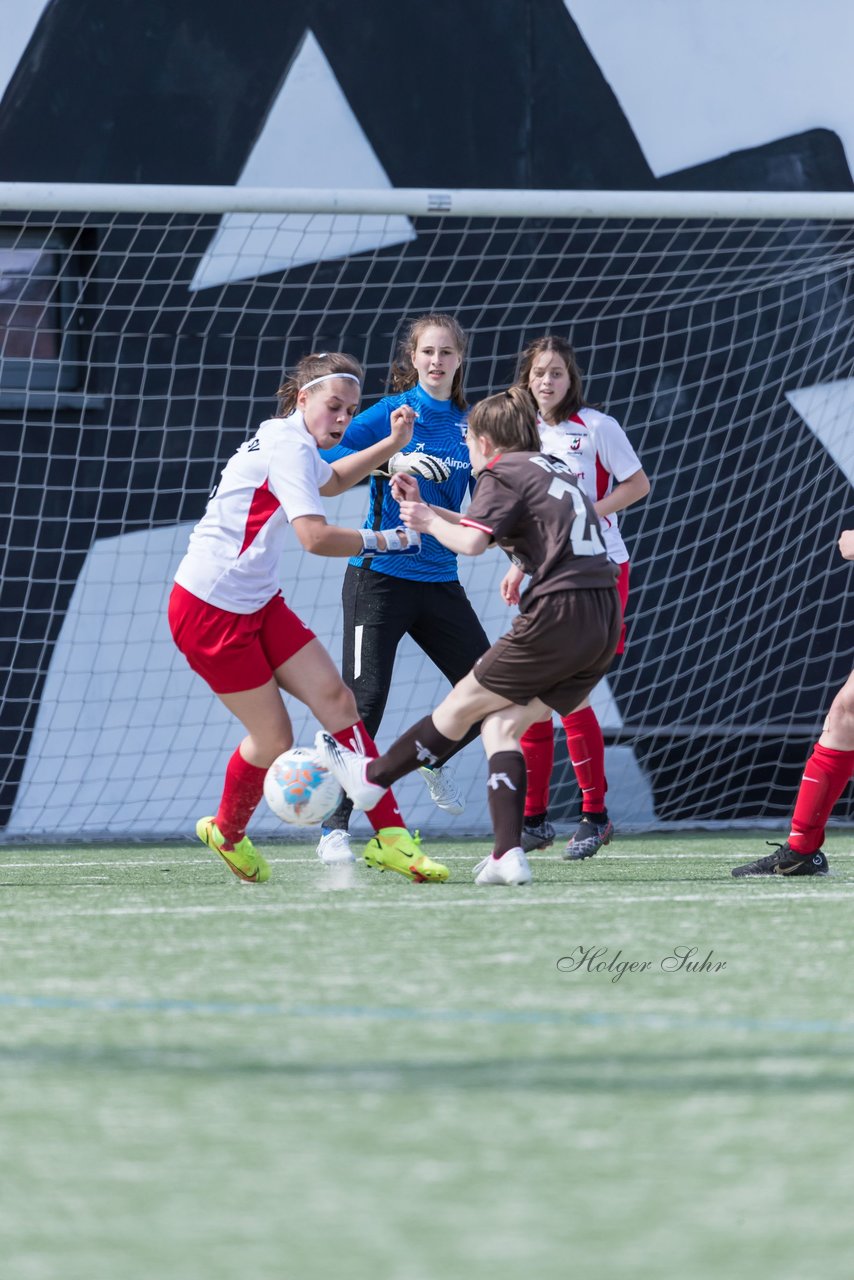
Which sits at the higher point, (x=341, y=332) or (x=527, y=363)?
(x=341, y=332)

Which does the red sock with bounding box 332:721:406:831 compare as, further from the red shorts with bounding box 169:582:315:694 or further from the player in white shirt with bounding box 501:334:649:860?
the player in white shirt with bounding box 501:334:649:860

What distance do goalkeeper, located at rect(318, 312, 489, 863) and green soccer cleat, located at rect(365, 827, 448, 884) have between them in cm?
68

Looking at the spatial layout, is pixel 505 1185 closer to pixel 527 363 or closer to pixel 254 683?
pixel 254 683

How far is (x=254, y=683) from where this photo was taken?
5.08 m

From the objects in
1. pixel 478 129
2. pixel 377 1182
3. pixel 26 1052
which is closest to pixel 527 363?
pixel 478 129

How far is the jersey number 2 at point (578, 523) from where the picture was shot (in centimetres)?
487

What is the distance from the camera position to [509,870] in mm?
4852

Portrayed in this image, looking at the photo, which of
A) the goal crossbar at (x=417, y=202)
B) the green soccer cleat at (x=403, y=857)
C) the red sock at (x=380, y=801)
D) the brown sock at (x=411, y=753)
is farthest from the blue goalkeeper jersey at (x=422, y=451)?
the goal crossbar at (x=417, y=202)

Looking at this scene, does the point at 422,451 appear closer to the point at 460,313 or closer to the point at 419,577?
the point at 419,577

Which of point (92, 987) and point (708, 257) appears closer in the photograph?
point (92, 987)

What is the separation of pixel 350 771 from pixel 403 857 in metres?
0.29

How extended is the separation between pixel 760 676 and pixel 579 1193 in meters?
6.55

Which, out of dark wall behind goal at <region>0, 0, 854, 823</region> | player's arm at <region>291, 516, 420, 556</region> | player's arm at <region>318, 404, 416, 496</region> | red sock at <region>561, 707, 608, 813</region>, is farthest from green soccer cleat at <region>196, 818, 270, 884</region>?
dark wall behind goal at <region>0, 0, 854, 823</region>

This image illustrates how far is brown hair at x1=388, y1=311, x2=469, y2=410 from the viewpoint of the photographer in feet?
18.9
